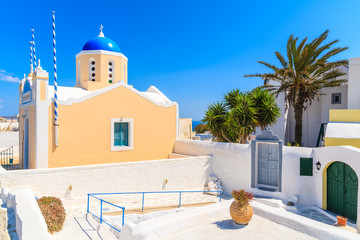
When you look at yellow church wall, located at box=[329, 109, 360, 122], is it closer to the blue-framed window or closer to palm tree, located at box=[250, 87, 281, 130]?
palm tree, located at box=[250, 87, 281, 130]

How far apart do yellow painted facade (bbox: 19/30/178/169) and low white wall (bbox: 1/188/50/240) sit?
528 cm

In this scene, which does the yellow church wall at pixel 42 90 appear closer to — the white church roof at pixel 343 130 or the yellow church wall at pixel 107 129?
the yellow church wall at pixel 107 129

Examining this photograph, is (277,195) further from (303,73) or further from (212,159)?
(303,73)

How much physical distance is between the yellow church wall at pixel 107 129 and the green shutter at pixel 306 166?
847 cm

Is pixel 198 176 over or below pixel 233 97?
below

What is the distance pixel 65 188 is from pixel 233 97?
11146 millimetres

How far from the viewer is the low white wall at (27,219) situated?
15.7ft

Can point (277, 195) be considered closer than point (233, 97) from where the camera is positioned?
Yes

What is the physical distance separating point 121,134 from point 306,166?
10.2 m

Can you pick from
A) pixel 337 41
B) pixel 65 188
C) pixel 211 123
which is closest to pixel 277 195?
pixel 211 123

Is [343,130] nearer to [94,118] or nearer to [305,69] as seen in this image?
[305,69]

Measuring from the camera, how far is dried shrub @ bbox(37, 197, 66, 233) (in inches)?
297

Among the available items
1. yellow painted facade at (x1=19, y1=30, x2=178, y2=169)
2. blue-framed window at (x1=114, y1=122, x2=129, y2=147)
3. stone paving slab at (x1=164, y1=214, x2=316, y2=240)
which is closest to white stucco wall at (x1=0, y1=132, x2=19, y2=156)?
yellow painted facade at (x1=19, y1=30, x2=178, y2=169)

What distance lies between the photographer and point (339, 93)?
19062 millimetres
